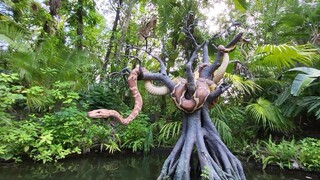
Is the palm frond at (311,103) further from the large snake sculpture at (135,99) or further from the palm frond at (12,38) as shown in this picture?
the palm frond at (12,38)

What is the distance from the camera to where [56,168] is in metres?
3.95

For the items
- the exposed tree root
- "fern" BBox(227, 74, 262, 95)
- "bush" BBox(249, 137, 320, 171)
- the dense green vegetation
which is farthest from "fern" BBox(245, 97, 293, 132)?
the exposed tree root

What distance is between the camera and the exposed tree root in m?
3.14

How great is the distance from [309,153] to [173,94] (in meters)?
2.58

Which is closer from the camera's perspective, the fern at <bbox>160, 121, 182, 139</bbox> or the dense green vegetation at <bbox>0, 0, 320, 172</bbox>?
the dense green vegetation at <bbox>0, 0, 320, 172</bbox>

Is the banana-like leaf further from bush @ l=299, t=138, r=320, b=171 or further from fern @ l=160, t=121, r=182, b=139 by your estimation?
fern @ l=160, t=121, r=182, b=139

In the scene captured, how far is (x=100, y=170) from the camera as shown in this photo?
158 inches

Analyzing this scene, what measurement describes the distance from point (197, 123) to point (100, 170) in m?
1.82

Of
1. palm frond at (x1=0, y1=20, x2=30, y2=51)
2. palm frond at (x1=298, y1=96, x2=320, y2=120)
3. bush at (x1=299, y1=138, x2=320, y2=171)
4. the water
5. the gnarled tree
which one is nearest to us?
the gnarled tree

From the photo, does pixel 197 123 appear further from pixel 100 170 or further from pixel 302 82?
pixel 302 82

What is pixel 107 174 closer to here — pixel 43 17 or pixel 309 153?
pixel 309 153

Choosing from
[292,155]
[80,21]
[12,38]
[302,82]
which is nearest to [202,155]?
[292,155]

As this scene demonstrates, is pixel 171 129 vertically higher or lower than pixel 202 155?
higher

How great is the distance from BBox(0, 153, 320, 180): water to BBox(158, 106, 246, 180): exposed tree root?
0.55 meters
